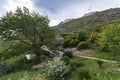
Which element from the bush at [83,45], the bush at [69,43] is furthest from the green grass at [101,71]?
the bush at [69,43]

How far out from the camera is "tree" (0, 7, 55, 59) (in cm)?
3312

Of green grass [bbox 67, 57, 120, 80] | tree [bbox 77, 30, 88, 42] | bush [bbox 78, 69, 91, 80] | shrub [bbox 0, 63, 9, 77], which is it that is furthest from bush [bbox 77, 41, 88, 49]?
bush [bbox 78, 69, 91, 80]

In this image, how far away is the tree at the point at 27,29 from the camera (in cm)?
3312

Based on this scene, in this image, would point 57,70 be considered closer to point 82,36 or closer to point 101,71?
point 101,71

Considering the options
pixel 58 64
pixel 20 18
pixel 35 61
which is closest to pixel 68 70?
pixel 58 64

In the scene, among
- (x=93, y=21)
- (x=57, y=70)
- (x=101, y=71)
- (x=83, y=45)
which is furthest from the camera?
(x=93, y=21)

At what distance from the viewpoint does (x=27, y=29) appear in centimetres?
3338

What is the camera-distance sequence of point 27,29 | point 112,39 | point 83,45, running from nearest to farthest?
point 112,39 < point 27,29 < point 83,45

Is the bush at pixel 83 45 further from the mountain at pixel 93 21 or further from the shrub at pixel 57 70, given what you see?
the mountain at pixel 93 21

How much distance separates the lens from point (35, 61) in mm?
33000

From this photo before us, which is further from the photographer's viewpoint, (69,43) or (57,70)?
(69,43)

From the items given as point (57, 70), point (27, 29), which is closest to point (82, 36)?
point (27, 29)

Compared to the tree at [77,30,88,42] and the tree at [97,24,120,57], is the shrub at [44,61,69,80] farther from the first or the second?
the tree at [77,30,88,42]

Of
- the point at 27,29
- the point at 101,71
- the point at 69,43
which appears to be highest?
the point at 27,29
